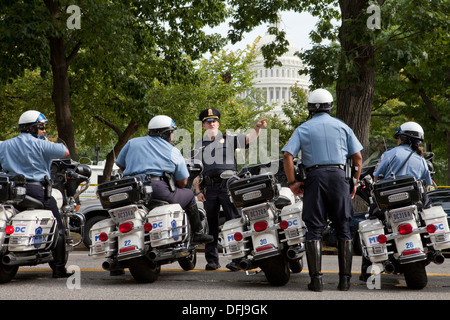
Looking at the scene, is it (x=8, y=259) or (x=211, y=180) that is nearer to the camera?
(x=8, y=259)

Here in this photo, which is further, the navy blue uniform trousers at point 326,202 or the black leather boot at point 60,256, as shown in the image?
the black leather boot at point 60,256

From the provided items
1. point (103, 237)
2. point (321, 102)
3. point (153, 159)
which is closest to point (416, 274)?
point (321, 102)

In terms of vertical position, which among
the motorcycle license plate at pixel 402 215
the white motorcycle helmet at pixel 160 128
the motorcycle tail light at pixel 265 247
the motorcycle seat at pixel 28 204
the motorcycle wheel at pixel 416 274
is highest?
the white motorcycle helmet at pixel 160 128

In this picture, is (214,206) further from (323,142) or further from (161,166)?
(323,142)

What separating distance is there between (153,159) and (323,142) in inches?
77.7

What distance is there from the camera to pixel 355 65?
1262cm

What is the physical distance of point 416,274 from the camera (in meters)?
6.38

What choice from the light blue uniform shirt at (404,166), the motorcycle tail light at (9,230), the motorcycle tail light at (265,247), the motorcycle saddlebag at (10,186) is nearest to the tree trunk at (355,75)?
the light blue uniform shirt at (404,166)

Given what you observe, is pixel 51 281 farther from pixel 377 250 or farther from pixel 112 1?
pixel 112 1

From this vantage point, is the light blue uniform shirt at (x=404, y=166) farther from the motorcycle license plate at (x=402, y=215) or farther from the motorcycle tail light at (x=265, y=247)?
the motorcycle tail light at (x=265, y=247)

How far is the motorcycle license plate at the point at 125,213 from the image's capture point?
6.78m

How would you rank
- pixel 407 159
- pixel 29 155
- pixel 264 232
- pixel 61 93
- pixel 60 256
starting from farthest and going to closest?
pixel 61 93 < pixel 60 256 < pixel 29 155 < pixel 407 159 < pixel 264 232

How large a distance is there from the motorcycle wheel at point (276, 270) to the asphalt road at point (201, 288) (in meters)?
0.08
